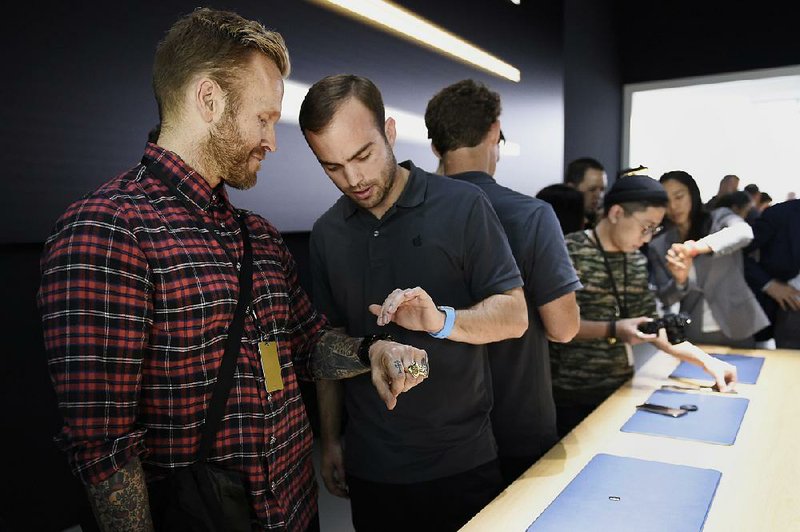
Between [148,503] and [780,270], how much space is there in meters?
3.39

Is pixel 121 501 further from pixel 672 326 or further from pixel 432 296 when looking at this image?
pixel 672 326

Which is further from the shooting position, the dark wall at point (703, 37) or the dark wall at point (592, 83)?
the dark wall at point (703, 37)

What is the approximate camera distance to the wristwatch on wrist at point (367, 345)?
1440mm

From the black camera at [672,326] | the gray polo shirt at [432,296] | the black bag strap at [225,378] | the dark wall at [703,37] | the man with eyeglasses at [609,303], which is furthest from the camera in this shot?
the dark wall at [703,37]

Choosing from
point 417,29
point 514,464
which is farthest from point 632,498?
point 417,29

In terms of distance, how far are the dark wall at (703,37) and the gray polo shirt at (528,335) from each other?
510cm

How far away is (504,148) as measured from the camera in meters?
4.50

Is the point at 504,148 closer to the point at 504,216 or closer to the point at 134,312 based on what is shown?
the point at 504,216

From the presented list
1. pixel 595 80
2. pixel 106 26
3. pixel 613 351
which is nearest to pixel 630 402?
pixel 613 351

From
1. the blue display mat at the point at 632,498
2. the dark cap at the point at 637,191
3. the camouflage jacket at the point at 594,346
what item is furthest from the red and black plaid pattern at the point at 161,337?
the dark cap at the point at 637,191

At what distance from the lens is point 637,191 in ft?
8.08

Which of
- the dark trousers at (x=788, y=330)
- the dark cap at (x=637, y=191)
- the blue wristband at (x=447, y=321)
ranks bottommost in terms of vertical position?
the dark trousers at (x=788, y=330)

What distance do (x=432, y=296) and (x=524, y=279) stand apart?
44 cm

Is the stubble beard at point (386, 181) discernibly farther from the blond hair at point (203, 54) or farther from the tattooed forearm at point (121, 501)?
the tattooed forearm at point (121, 501)
